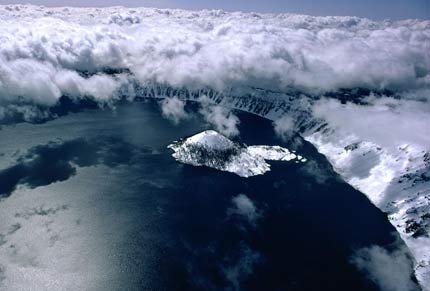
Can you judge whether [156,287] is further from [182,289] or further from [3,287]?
[3,287]

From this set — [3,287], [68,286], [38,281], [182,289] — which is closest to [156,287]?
[182,289]

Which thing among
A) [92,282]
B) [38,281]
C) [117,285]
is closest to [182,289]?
[117,285]

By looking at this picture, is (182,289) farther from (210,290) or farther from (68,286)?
(68,286)

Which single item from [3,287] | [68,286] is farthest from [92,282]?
[3,287]

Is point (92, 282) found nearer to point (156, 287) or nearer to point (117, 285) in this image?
point (117, 285)

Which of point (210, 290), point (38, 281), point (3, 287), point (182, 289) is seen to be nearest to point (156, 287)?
point (182, 289)

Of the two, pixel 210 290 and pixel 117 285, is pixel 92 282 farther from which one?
pixel 210 290
